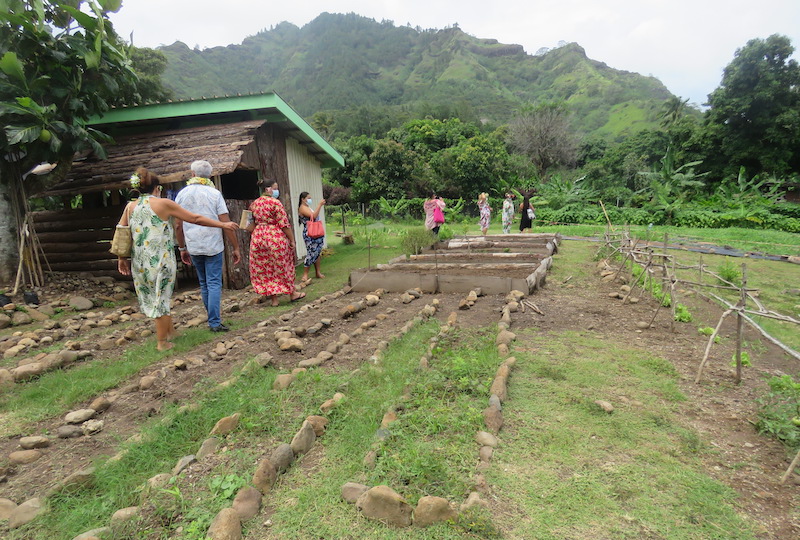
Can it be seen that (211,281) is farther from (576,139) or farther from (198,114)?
(576,139)

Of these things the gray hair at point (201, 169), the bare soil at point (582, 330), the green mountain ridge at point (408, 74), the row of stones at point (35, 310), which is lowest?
the bare soil at point (582, 330)

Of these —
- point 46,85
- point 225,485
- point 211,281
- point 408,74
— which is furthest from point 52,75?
point 408,74

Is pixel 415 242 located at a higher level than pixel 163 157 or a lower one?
lower

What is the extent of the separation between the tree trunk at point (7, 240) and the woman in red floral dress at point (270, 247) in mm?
3703

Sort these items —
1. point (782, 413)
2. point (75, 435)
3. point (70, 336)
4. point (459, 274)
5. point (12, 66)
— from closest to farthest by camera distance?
point (782, 413), point (75, 435), point (70, 336), point (12, 66), point (459, 274)

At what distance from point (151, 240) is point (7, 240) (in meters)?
4.11

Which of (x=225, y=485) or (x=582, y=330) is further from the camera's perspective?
(x=582, y=330)

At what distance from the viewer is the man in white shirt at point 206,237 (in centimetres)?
422

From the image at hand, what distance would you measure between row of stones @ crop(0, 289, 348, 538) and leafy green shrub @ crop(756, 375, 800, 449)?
2400 millimetres

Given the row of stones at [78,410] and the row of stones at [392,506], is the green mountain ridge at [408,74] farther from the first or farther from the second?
the row of stones at [392,506]

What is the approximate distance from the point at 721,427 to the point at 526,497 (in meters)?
1.37

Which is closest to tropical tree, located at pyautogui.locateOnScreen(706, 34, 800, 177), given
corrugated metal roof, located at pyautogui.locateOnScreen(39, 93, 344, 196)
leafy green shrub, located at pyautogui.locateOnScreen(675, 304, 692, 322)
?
leafy green shrub, located at pyautogui.locateOnScreen(675, 304, 692, 322)

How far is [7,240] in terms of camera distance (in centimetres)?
599

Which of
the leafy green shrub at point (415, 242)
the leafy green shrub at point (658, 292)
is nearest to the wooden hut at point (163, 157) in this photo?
the leafy green shrub at point (415, 242)
